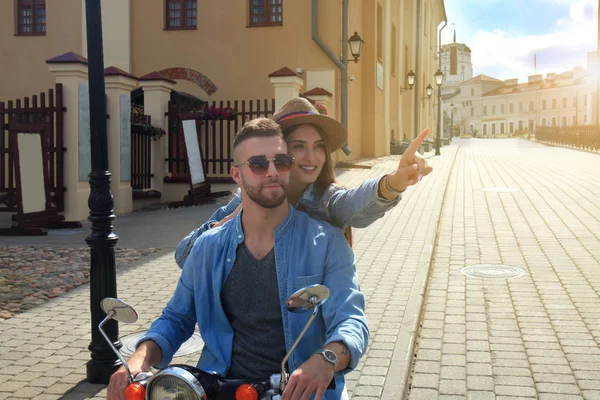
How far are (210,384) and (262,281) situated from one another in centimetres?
49

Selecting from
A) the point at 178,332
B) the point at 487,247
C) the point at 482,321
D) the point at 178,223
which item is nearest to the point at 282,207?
the point at 178,332

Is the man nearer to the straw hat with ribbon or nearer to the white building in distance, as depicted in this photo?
the straw hat with ribbon

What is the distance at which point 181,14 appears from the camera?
21828 mm

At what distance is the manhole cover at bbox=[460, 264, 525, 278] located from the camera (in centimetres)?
779

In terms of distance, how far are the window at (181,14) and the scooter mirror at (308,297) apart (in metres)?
20.6

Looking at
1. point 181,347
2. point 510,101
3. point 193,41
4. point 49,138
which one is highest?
point 510,101

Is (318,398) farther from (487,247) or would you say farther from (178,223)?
(178,223)

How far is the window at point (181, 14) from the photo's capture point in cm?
2183

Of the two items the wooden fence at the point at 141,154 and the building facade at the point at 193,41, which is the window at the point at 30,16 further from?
the wooden fence at the point at 141,154

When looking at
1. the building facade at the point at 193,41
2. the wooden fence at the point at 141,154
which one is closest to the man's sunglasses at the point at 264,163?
the wooden fence at the point at 141,154

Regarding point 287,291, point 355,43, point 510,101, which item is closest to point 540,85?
point 510,101

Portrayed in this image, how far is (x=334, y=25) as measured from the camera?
21.9 meters

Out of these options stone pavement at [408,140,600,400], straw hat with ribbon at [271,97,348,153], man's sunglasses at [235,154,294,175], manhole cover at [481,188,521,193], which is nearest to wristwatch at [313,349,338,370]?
man's sunglasses at [235,154,294,175]

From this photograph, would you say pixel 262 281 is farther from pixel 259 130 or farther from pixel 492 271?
pixel 492 271
